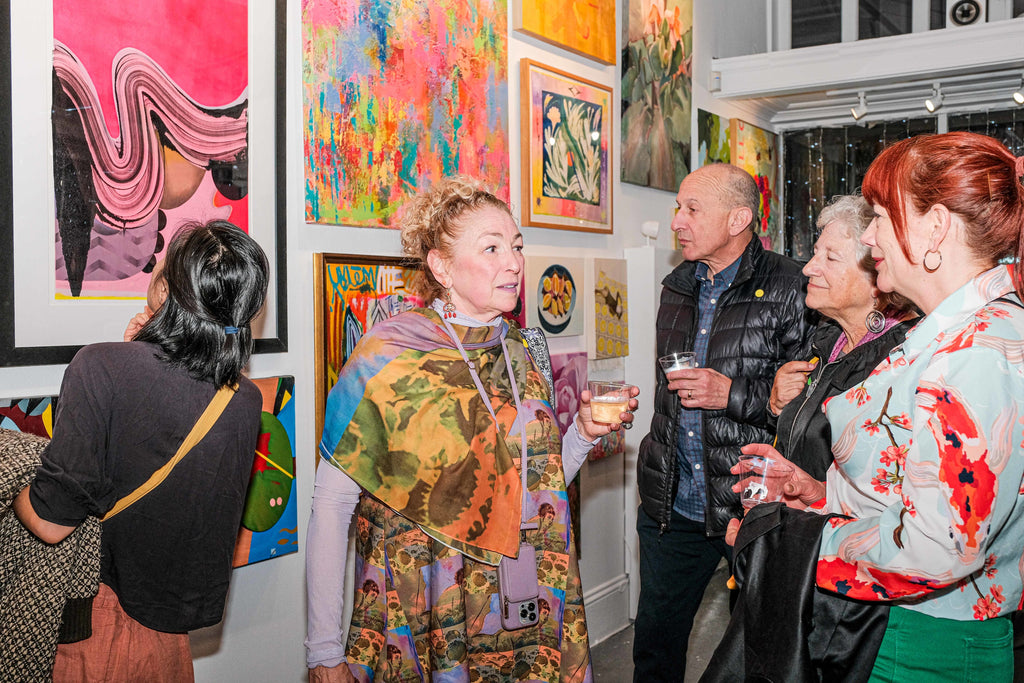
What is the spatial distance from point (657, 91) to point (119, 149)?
335 cm

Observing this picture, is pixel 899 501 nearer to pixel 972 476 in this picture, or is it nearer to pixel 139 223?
pixel 972 476

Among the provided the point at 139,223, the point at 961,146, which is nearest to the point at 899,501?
the point at 961,146

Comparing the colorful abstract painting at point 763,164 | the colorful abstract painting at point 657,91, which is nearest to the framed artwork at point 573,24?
the colorful abstract painting at point 657,91

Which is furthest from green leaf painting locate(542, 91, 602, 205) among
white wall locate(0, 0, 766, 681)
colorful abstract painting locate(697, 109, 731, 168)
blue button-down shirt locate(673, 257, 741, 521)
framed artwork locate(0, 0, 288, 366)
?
framed artwork locate(0, 0, 288, 366)

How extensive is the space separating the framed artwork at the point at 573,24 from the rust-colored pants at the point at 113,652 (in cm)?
279

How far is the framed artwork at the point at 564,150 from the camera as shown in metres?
3.73

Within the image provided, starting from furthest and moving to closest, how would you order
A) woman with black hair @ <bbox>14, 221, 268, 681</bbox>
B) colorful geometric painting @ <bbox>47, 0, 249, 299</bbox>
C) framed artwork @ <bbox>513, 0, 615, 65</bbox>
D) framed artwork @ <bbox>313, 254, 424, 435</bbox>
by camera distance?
framed artwork @ <bbox>513, 0, 615, 65</bbox>
framed artwork @ <bbox>313, 254, 424, 435</bbox>
colorful geometric painting @ <bbox>47, 0, 249, 299</bbox>
woman with black hair @ <bbox>14, 221, 268, 681</bbox>

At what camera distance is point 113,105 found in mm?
2178

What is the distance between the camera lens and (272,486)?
2.66 m

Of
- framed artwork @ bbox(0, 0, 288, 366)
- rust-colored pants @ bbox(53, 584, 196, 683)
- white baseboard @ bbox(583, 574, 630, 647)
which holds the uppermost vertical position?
framed artwork @ bbox(0, 0, 288, 366)

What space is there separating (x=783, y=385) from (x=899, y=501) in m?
1.04

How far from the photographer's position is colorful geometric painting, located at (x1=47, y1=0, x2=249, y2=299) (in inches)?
82.4

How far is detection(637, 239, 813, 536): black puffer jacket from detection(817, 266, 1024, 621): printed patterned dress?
126cm

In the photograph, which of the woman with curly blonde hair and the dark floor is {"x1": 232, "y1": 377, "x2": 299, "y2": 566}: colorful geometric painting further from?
the dark floor
